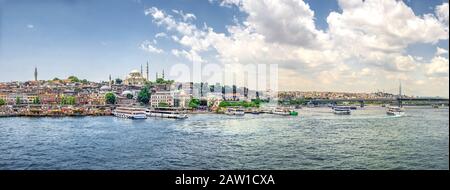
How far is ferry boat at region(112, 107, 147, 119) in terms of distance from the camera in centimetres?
1226

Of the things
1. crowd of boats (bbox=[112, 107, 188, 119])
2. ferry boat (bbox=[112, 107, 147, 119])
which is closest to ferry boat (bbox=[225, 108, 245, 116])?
crowd of boats (bbox=[112, 107, 188, 119])

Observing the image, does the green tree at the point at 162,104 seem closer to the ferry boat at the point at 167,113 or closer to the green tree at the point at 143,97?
the ferry boat at the point at 167,113

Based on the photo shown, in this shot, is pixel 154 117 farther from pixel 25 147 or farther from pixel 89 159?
pixel 89 159

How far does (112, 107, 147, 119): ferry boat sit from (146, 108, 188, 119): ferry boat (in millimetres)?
344

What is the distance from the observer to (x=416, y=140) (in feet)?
17.2

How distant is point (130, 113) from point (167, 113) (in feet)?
3.74

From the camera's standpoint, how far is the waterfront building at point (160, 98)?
1130cm

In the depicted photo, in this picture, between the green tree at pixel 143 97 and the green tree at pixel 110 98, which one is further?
the green tree at pixel 110 98

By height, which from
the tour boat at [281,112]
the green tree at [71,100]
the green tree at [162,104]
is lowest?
the tour boat at [281,112]

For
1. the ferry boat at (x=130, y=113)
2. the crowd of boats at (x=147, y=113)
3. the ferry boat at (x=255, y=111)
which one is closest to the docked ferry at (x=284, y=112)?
the ferry boat at (x=255, y=111)

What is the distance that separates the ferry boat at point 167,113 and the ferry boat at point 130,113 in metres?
0.34

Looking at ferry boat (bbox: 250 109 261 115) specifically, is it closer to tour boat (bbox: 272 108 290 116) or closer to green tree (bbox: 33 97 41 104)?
tour boat (bbox: 272 108 290 116)

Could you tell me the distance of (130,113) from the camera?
12633 mm
